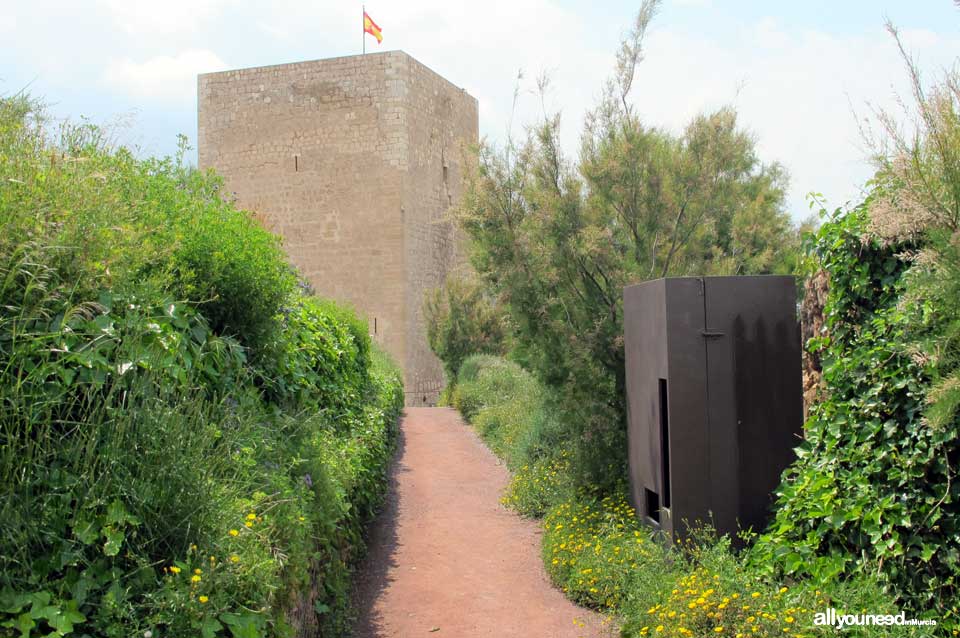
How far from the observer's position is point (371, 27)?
22016 mm

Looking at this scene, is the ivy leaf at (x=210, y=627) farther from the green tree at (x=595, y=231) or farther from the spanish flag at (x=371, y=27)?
the spanish flag at (x=371, y=27)

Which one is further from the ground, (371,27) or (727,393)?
(371,27)

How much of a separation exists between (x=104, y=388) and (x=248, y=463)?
81cm

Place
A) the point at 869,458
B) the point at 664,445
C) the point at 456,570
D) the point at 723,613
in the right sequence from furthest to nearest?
the point at 456,570, the point at 664,445, the point at 869,458, the point at 723,613

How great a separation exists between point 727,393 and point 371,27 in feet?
64.0

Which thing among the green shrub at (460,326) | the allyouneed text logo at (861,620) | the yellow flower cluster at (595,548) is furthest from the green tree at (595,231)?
the green shrub at (460,326)

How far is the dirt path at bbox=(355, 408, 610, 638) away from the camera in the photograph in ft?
16.9

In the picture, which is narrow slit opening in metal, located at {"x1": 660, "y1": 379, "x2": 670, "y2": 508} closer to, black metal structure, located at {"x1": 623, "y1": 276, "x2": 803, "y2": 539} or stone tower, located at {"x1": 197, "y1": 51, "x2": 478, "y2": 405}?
black metal structure, located at {"x1": 623, "y1": 276, "x2": 803, "y2": 539}

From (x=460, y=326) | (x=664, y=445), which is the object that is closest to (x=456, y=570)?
(x=664, y=445)

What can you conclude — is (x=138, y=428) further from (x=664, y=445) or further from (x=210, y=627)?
(x=664, y=445)

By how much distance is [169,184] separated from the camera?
5137mm

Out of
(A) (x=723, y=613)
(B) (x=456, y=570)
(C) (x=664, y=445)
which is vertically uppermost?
(C) (x=664, y=445)

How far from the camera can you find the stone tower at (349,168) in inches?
850

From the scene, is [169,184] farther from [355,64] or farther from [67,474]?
[355,64]
